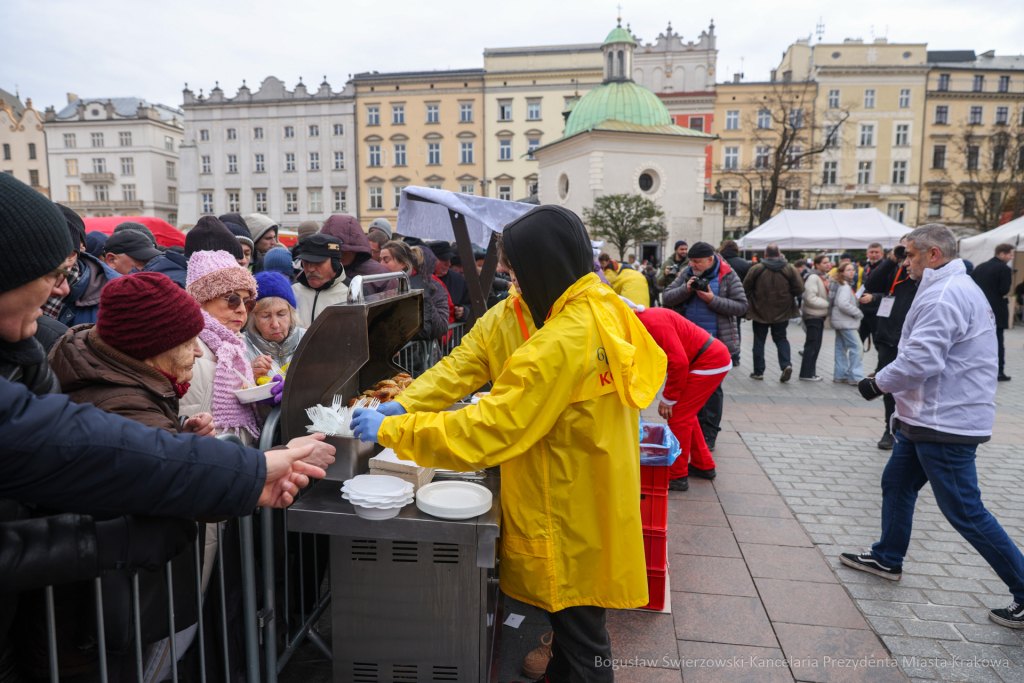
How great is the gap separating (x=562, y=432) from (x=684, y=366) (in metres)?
2.60

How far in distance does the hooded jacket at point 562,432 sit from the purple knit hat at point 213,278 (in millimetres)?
1443

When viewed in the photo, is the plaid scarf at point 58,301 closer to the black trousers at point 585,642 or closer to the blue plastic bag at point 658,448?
the black trousers at point 585,642

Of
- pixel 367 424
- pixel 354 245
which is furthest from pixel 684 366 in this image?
pixel 354 245

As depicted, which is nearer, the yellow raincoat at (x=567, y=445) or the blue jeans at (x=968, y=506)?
the yellow raincoat at (x=567, y=445)

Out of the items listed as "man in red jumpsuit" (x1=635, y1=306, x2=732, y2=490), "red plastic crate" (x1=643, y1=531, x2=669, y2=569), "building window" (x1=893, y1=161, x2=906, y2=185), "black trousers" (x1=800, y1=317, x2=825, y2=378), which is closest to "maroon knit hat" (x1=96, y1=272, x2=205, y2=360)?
"red plastic crate" (x1=643, y1=531, x2=669, y2=569)

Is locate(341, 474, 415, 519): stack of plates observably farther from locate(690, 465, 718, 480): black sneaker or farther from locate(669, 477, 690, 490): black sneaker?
locate(690, 465, 718, 480): black sneaker

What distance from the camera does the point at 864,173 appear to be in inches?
1982

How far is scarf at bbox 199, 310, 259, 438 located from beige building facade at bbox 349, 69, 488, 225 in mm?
50275

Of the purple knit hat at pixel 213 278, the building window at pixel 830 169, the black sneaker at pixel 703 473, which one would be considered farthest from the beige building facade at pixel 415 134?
the purple knit hat at pixel 213 278

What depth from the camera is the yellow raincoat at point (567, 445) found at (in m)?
2.10

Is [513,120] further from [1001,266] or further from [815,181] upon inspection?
[1001,266]

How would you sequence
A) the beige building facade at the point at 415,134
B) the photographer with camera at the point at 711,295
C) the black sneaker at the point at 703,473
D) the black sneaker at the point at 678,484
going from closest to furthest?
the black sneaker at the point at 678,484, the black sneaker at the point at 703,473, the photographer with camera at the point at 711,295, the beige building facade at the point at 415,134

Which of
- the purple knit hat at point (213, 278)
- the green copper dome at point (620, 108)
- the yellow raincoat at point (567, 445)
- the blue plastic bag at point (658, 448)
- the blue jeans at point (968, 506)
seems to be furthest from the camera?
the green copper dome at point (620, 108)

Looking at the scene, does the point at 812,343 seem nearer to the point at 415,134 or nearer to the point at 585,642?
the point at 585,642
